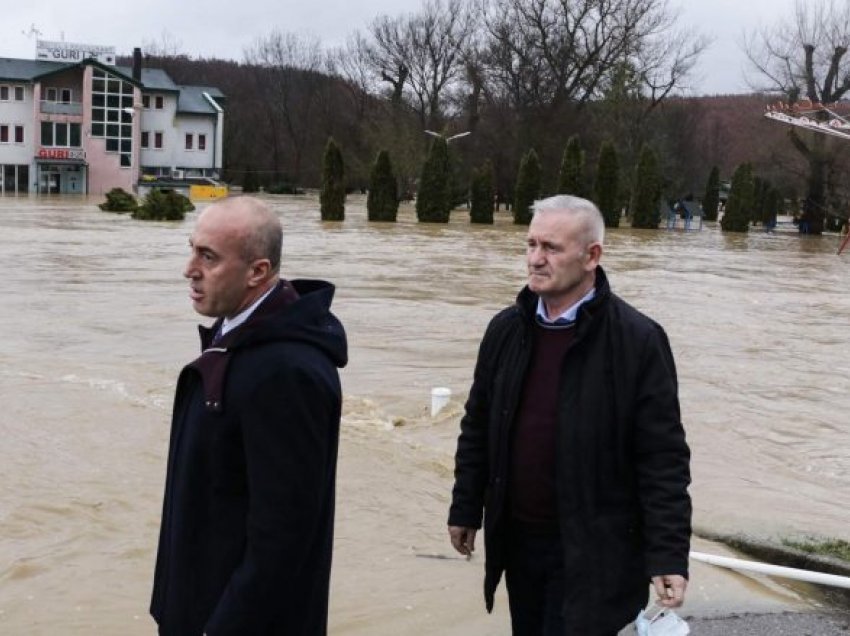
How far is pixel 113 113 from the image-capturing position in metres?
72.4

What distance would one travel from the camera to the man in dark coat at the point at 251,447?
104 inches

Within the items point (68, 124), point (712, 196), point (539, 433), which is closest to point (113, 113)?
Result: point (68, 124)

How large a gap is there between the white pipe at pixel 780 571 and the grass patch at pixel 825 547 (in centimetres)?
47

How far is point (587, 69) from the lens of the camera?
2606 inches

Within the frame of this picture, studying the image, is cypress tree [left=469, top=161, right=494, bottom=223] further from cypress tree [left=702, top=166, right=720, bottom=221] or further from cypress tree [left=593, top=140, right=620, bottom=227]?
cypress tree [left=702, top=166, right=720, bottom=221]

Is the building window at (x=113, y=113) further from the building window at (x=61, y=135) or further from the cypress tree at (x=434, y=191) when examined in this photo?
the cypress tree at (x=434, y=191)

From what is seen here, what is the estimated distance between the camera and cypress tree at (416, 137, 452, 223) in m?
46.7

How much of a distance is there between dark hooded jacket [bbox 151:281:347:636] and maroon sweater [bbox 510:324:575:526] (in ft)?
2.37

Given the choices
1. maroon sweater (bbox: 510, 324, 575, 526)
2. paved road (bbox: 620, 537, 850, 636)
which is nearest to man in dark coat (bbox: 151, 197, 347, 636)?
maroon sweater (bbox: 510, 324, 575, 526)

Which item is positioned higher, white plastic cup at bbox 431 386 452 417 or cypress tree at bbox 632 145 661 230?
cypress tree at bbox 632 145 661 230

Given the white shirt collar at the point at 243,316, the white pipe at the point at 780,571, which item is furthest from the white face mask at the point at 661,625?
the white pipe at the point at 780,571

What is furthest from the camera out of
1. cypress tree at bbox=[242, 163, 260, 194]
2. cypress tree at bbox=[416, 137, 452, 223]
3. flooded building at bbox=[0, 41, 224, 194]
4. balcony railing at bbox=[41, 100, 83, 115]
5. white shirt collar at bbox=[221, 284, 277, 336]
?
cypress tree at bbox=[242, 163, 260, 194]

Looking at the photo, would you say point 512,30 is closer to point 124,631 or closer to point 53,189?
point 53,189

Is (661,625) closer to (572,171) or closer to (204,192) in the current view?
(572,171)
